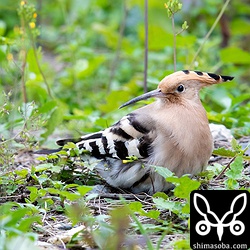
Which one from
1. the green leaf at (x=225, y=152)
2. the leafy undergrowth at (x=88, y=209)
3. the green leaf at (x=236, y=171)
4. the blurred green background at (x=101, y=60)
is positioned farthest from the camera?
the blurred green background at (x=101, y=60)

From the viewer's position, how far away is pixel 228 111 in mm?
4691

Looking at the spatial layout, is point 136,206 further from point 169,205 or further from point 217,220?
point 217,220

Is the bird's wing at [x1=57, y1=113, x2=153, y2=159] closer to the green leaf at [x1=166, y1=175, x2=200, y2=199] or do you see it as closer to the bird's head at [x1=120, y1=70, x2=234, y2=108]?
the bird's head at [x1=120, y1=70, x2=234, y2=108]

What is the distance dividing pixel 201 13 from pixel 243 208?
16.3 ft

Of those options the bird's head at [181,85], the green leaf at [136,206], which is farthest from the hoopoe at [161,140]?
the green leaf at [136,206]

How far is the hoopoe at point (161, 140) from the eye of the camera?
3416mm

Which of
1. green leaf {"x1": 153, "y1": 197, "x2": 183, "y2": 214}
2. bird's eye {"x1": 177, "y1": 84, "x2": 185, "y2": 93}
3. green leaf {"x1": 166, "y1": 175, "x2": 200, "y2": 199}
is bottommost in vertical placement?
green leaf {"x1": 153, "y1": 197, "x2": 183, "y2": 214}

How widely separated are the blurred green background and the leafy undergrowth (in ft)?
0.86

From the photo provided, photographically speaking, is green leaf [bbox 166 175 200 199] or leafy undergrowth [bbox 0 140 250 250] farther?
green leaf [bbox 166 175 200 199]

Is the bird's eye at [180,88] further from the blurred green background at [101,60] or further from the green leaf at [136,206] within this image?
the green leaf at [136,206]

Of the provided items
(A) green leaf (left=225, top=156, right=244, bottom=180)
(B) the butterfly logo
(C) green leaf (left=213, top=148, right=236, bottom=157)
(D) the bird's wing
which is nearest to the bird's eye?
(D) the bird's wing

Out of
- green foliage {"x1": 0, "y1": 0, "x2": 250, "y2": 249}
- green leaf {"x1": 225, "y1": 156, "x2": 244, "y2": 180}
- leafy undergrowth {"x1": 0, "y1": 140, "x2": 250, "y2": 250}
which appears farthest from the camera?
green leaf {"x1": 225, "y1": 156, "x2": 244, "y2": 180}

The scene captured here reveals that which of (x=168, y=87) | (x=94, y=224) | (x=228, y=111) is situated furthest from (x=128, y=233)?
(x=228, y=111)

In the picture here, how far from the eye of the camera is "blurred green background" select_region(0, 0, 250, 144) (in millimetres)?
4496
